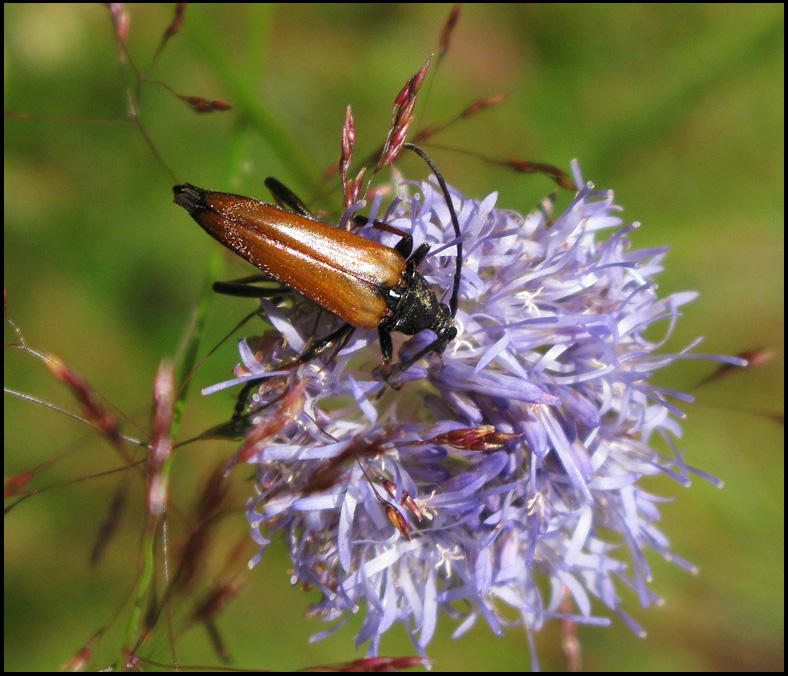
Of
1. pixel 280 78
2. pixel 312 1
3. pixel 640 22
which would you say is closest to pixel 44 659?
pixel 280 78

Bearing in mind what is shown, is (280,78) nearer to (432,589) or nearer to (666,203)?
(666,203)

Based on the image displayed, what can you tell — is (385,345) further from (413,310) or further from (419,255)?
(419,255)

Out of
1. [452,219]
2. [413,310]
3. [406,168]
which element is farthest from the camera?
[406,168]

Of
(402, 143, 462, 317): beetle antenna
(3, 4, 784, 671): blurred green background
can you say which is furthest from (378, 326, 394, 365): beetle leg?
(3, 4, 784, 671): blurred green background

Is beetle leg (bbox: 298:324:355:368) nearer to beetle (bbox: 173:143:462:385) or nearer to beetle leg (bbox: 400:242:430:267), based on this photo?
beetle (bbox: 173:143:462:385)

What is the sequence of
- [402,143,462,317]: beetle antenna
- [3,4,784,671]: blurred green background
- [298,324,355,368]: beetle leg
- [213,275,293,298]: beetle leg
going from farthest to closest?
[3,4,784,671]: blurred green background
[213,275,293,298]: beetle leg
[298,324,355,368]: beetle leg
[402,143,462,317]: beetle antenna

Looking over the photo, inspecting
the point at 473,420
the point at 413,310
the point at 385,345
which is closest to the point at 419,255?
the point at 413,310
